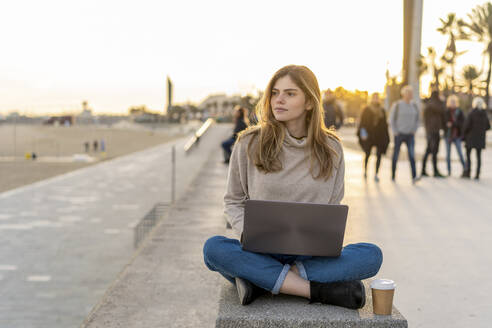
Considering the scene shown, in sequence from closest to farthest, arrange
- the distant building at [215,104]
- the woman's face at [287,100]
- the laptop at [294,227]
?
the laptop at [294,227] < the woman's face at [287,100] < the distant building at [215,104]

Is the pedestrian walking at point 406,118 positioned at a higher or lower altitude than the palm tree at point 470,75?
lower

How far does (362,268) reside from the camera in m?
2.50

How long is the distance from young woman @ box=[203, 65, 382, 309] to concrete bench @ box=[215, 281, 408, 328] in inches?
2.7

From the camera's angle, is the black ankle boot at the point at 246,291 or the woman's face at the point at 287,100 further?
the woman's face at the point at 287,100

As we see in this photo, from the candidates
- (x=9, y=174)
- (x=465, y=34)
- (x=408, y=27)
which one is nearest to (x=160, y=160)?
(x=9, y=174)

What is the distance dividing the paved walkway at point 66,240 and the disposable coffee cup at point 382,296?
5124 millimetres

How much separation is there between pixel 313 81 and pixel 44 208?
41.7 ft

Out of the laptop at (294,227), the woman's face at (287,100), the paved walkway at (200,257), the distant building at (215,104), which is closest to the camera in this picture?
the laptop at (294,227)

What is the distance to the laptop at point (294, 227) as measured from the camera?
2291 mm

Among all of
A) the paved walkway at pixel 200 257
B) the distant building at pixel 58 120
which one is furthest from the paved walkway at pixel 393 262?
the distant building at pixel 58 120

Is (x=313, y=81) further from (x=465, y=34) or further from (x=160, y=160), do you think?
(x=465, y=34)

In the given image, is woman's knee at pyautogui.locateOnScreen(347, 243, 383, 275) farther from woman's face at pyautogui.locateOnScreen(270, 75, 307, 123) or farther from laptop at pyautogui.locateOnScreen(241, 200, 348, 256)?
woman's face at pyautogui.locateOnScreen(270, 75, 307, 123)

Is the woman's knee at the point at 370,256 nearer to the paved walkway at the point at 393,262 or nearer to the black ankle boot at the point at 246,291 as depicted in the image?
the black ankle boot at the point at 246,291

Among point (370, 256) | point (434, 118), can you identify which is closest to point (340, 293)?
point (370, 256)
